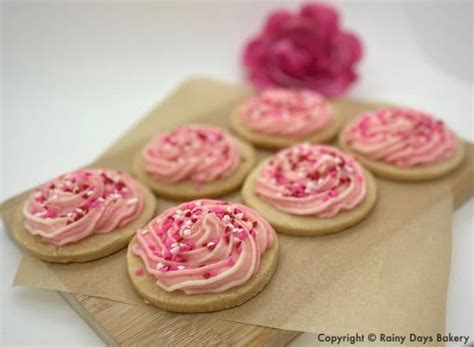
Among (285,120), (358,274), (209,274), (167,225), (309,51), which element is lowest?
(358,274)

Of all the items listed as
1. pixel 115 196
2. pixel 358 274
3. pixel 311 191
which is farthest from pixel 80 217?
pixel 358 274

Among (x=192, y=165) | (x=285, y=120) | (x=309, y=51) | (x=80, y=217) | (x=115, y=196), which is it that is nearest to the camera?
(x=80, y=217)

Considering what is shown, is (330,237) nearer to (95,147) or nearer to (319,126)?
(319,126)

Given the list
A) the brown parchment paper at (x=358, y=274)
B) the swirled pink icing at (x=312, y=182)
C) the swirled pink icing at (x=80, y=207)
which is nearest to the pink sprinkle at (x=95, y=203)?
the swirled pink icing at (x=80, y=207)

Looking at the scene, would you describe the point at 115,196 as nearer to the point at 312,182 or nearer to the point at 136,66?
the point at 312,182

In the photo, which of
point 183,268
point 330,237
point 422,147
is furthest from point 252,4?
point 183,268

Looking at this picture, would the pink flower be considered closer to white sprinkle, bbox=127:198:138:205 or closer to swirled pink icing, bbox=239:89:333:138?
swirled pink icing, bbox=239:89:333:138
